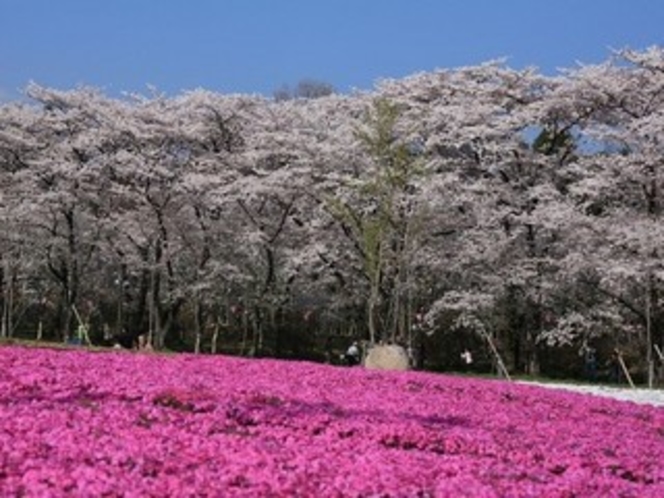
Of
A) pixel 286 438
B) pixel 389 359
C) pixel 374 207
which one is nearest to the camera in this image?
pixel 286 438

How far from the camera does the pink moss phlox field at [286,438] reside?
25.1ft

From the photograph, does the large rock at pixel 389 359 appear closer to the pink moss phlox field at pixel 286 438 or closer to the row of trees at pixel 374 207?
the row of trees at pixel 374 207

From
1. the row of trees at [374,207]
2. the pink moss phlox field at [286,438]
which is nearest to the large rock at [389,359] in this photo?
the row of trees at [374,207]

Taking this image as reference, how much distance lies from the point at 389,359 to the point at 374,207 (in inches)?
435

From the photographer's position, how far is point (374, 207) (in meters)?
37.8

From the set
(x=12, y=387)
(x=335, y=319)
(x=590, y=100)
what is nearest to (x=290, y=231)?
(x=335, y=319)

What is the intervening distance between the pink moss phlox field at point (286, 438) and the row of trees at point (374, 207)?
18.7 meters

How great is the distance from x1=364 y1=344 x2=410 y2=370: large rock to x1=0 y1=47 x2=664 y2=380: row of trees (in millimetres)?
7447

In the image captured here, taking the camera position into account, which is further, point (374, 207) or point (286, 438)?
point (374, 207)

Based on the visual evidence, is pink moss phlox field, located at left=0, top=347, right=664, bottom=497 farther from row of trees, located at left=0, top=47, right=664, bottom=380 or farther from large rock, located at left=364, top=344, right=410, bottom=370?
row of trees, located at left=0, top=47, right=664, bottom=380

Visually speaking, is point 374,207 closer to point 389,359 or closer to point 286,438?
point 389,359

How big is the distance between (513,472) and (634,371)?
37413 mm

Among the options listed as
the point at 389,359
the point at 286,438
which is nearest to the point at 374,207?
the point at 389,359

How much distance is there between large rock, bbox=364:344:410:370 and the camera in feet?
91.0
